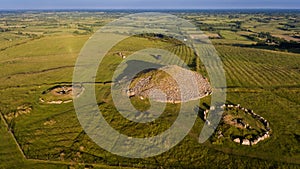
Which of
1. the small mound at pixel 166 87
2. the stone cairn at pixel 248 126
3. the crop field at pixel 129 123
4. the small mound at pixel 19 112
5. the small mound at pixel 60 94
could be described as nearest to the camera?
the crop field at pixel 129 123

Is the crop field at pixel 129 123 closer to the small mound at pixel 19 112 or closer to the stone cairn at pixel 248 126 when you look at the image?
the small mound at pixel 19 112

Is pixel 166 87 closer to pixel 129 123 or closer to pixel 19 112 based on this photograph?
pixel 129 123

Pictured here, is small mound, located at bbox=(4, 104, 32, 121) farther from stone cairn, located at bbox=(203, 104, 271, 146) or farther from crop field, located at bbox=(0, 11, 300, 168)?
stone cairn, located at bbox=(203, 104, 271, 146)

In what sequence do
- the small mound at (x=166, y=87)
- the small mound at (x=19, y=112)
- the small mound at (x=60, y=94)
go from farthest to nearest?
the small mound at (x=60, y=94) < the small mound at (x=166, y=87) < the small mound at (x=19, y=112)

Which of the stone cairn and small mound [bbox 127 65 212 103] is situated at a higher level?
small mound [bbox 127 65 212 103]

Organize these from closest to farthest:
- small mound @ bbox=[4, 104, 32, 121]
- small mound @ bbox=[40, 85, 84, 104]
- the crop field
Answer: the crop field → small mound @ bbox=[4, 104, 32, 121] → small mound @ bbox=[40, 85, 84, 104]

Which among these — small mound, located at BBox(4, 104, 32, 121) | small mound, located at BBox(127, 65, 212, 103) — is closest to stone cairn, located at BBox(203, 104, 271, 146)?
small mound, located at BBox(127, 65, 212, 103)

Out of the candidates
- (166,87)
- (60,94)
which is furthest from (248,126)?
(60,94)

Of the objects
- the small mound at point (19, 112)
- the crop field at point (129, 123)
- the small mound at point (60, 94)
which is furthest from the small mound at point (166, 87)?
the small mound at point (19, 112)

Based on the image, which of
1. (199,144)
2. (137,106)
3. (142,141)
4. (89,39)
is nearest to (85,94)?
(137,106)
